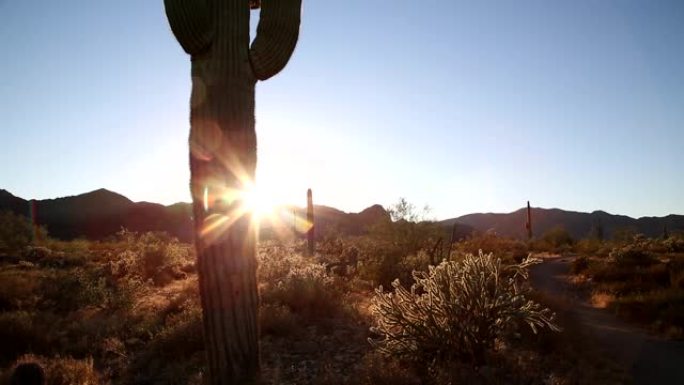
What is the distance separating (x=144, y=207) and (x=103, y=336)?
6262cm

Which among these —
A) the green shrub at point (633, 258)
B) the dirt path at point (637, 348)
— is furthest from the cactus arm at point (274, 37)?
the green shrub at point (633, 258)

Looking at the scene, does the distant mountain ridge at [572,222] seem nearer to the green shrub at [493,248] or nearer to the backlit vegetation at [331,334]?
the green shrub at [493,248]

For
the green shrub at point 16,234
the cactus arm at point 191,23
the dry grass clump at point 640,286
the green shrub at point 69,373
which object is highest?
the cactus arm at point 191,23

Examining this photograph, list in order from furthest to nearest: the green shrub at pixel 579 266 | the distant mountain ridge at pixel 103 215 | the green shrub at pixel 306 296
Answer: the distant mountain ridge at pixel 103 215 → the green shrub at pixel 579 266 → the green shrub at pixel 306 296

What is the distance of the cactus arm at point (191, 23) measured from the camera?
190 inches

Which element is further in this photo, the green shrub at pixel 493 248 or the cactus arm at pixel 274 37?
the green shrub at pixel 493 248

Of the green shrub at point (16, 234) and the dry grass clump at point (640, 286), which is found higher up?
the green shrub at point (16, 234)

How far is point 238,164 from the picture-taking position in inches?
189

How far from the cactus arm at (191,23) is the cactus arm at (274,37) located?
0.47m

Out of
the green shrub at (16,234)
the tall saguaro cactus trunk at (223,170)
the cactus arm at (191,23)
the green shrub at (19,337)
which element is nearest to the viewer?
the tall saguaro cactus trunk at (223,170)

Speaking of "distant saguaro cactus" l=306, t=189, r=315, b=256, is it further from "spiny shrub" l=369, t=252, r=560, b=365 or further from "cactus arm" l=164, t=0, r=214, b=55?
"cactus arm" l=164, t=0, r=214, b=55

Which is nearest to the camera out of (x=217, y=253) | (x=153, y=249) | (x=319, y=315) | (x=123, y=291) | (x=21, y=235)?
(x=217, y=253)

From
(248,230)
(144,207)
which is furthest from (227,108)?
(144,207)

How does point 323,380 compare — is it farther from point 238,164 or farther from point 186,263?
point 186,263
